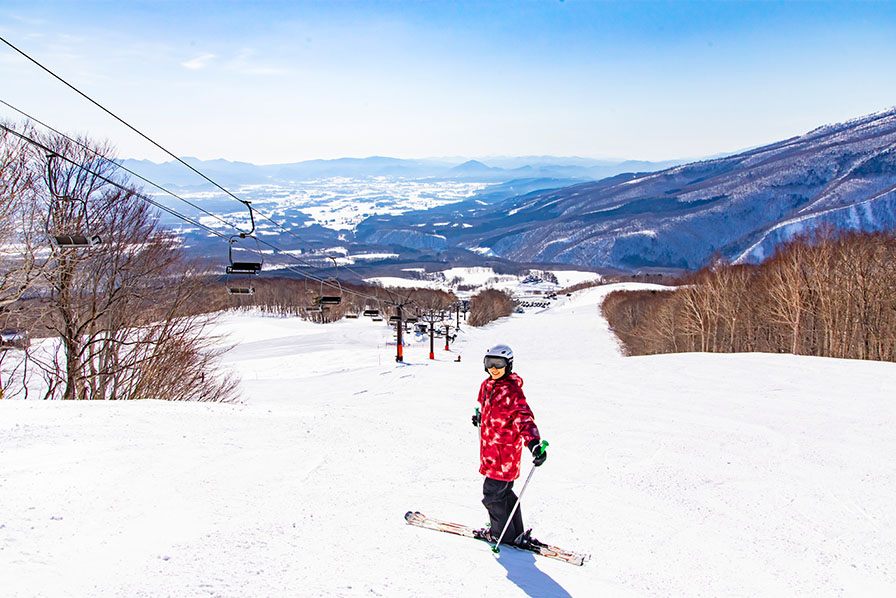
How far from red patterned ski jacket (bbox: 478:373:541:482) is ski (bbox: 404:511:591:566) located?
0.71 meters

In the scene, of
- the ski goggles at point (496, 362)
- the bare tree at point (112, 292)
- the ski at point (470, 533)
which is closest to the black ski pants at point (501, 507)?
the ski at point (470, 533)

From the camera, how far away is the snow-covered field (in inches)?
163

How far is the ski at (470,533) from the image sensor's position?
5.12 m

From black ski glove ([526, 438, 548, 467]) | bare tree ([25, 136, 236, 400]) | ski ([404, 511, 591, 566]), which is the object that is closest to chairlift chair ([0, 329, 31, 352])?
bare tree ([25, 136, 236, 400])

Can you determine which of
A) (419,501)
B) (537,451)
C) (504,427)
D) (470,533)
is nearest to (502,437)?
→ (504,427)

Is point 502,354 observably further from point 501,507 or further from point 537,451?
point 501,507

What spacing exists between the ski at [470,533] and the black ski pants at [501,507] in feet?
0.46

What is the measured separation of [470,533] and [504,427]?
1211 millimetres

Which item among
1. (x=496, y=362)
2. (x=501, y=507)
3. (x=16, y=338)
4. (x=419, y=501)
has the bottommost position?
(x=419, y=501)

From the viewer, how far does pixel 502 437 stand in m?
5.15

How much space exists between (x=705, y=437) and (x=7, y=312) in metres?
17.7

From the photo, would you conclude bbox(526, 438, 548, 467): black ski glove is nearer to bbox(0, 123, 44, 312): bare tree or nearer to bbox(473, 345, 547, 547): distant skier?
bbox(473, 345, 547, 547): distant skier

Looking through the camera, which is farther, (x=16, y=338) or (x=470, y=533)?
(x=16, y=338)

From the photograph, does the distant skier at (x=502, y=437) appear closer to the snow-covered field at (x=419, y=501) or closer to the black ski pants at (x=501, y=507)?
the black ski pants at (x=501, y=507)
